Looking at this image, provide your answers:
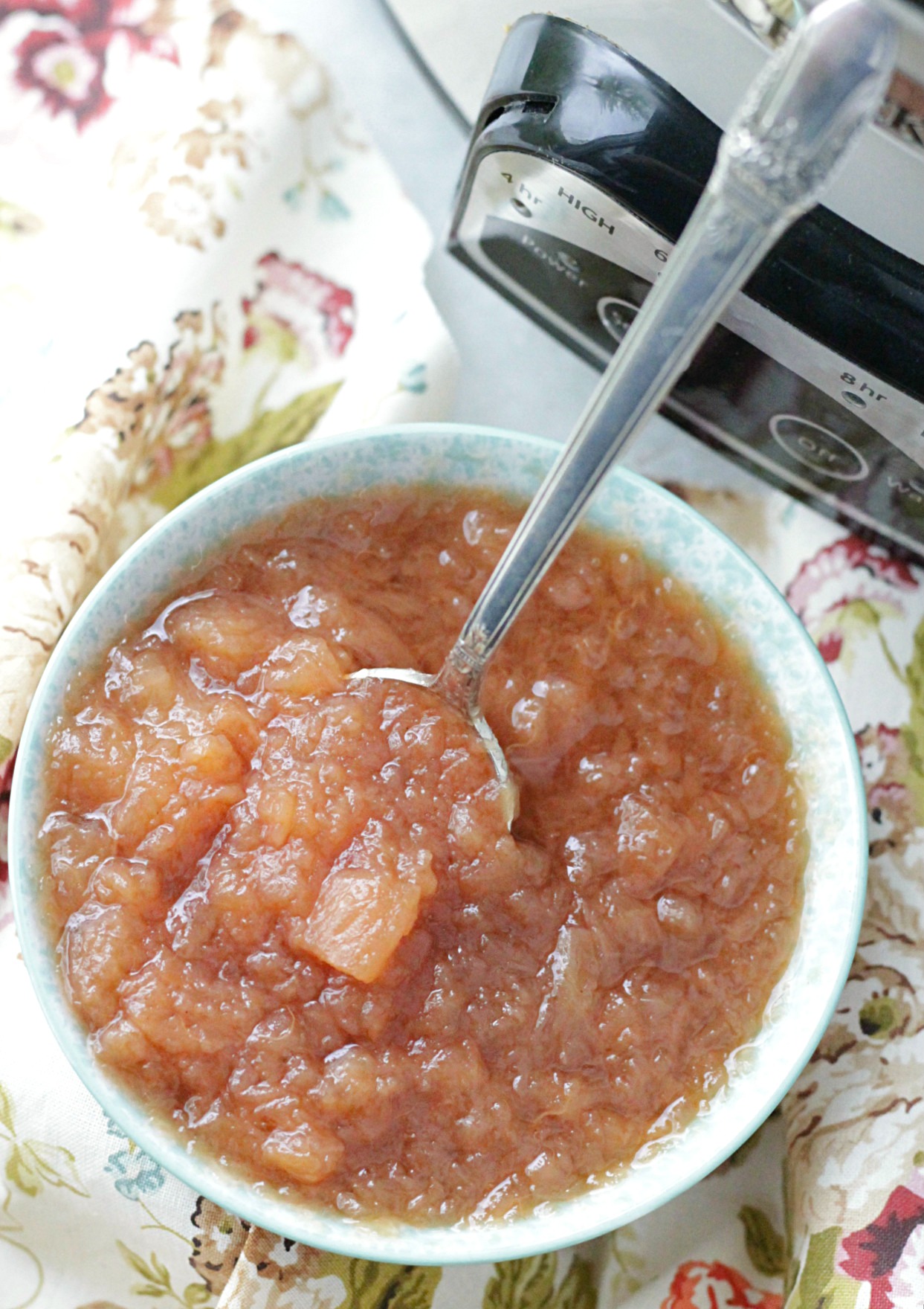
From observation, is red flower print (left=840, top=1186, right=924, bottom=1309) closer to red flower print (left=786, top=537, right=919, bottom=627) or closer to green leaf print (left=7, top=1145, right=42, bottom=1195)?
→ red flower print (left=786, top=537, right=919, bottom=627)

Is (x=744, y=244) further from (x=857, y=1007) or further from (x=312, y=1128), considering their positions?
(x=857, y=1007)

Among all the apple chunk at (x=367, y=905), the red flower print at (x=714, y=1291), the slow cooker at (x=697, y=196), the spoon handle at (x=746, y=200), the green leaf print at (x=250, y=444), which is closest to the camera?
the spoon handle at (x=746, y=200)

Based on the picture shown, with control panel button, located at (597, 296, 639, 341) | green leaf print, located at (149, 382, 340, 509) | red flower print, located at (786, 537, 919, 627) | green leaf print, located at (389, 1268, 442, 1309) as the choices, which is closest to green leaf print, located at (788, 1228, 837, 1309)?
green leaf print, located at (389, 1268, 442, 1309)

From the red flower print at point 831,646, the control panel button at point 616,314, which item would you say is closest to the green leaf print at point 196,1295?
the red flower print at point 831,646

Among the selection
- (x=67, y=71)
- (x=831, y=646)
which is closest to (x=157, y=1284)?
(x=831, y=646)

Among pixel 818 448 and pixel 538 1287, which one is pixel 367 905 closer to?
pixel 538 1287

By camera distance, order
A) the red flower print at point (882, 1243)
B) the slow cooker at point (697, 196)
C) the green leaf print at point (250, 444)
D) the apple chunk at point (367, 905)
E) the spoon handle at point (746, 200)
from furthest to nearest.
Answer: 1. the green leaf print at point (250, 444)
2. the red flower print at point (882, 1243)
3. the apple chunk at point (367, 905)
4. the slow cooker at point (697, 196)
5. the spoon handle at point (746, 200)

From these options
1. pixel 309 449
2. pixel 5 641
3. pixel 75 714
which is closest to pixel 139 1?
pixel 309 449

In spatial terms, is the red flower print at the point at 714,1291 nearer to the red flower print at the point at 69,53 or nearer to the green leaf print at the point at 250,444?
the green leaf print at the point at 250,444
